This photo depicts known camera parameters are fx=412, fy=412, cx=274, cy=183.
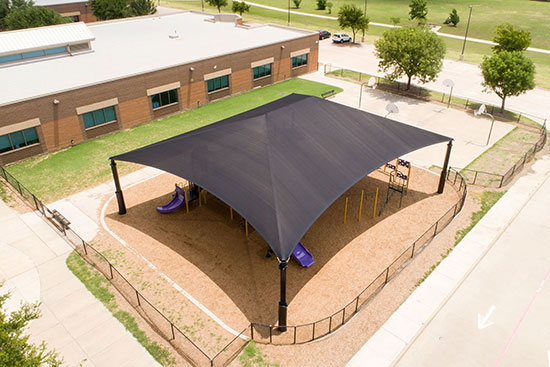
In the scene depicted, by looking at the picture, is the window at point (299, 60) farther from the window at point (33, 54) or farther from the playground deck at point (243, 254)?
the playground deck at point (243, 254)

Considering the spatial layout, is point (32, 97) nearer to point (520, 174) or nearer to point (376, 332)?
point (376, 332)

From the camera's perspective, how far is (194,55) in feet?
138

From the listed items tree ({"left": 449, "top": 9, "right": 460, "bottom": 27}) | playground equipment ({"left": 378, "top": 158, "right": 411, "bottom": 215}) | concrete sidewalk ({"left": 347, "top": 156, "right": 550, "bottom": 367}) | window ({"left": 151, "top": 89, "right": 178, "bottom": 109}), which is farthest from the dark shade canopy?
tree ({"left": 449, "top": 9, "right": 460, "bottom": 27})

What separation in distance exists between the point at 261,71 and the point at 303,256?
30550mm

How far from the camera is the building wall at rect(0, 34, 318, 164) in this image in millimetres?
31344

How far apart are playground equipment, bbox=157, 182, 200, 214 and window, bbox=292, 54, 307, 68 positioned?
95.9 feet

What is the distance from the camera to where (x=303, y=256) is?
2097cm

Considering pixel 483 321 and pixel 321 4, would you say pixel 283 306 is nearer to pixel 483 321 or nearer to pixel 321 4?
pixel 483 321

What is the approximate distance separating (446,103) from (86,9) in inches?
2685

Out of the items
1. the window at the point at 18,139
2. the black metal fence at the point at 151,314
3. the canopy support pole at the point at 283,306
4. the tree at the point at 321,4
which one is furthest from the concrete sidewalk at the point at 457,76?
the window at the point at 18,139

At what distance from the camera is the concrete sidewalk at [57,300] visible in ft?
54.6

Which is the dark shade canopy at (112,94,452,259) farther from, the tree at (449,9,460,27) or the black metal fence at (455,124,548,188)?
the tree at (449,9,460,27)

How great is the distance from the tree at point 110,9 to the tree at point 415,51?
4975 centimetres

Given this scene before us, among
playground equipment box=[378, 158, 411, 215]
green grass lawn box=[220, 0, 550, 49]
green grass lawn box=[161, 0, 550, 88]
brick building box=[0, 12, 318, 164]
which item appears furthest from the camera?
green grass lawn box=[220, 0, 550, 49]
